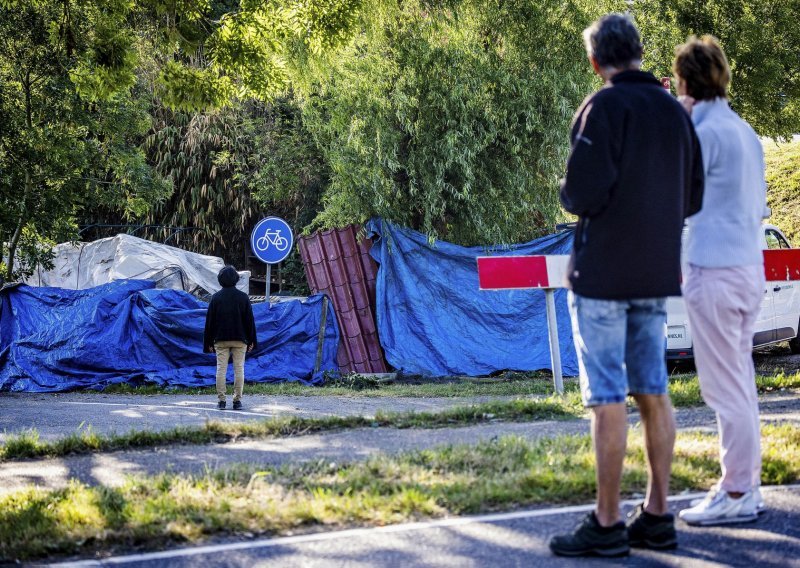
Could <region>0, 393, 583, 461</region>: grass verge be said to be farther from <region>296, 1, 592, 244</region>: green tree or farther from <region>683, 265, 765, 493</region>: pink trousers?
<region>296, 1, 592, 244</region>: green tree

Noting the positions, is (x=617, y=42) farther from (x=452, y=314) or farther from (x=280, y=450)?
(x=452, y=314)

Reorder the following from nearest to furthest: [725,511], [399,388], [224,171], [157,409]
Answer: [725,511]
[157,409]
[399,388]
[224,171]

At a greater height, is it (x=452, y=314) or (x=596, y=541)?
(x=452, y=314)

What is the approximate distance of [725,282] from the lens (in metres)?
4.45

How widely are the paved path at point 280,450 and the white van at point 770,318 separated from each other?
6347 millimetres

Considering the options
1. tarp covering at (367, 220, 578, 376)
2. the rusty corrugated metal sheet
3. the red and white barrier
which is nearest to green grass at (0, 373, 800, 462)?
the red and white barrier

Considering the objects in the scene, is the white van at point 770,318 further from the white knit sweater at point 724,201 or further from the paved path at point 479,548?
the paved path at point 479,548

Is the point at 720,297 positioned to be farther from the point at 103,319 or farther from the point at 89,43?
the point at 103,319

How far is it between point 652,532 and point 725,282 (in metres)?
1.16

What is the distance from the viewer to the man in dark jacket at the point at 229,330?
1245 cm

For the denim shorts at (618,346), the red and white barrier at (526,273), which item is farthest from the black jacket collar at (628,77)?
the red and white barrier at (526,273)

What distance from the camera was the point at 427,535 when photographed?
4352 mm

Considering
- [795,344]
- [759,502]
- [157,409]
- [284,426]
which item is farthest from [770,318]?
[759,502]

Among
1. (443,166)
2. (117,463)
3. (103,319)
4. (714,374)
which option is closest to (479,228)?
(443,166)
